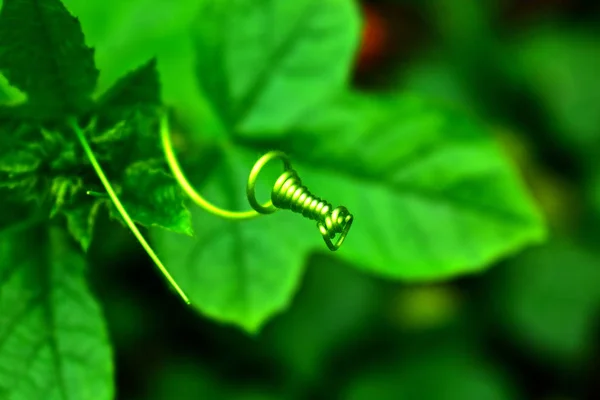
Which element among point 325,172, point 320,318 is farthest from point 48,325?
point 320,318

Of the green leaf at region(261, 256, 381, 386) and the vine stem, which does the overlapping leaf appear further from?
the green leaf at region(261, 256, 381, 386)

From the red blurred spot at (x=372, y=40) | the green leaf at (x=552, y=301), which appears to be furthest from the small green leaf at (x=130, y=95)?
the green leaf at (x=552, y=301)

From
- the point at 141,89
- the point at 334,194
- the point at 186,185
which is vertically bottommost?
the point at 334,194

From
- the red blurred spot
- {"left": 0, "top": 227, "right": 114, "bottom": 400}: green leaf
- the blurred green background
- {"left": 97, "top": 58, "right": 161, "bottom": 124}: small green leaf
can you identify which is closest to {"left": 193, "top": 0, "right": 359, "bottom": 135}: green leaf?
{"left": 97, "top": 58, "right": 161, "bottom": 124}: small green leaf

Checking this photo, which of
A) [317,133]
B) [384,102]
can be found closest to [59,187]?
[317,133]

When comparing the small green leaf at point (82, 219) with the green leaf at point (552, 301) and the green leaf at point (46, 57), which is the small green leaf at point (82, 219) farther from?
the green leaf at point (552, 301)

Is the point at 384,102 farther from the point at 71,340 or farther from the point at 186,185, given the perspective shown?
the point at 71,340

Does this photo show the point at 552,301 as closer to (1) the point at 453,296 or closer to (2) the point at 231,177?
(1) the point at 453,296

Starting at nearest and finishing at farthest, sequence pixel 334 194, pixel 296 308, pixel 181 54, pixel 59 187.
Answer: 1. pixel 59 187
2. pixel 334 194
3. pixel 181 54
4. pixel 296 308
